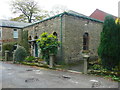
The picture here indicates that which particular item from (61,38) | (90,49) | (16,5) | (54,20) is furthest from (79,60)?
(16,5)

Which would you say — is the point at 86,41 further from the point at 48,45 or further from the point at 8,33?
the point at 8,33

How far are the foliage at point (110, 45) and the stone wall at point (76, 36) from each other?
3.64 m

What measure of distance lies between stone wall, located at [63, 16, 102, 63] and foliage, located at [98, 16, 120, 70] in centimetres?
364

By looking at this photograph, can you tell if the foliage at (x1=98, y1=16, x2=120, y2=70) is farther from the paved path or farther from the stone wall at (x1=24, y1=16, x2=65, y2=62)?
the stone wall at (x1=24, y1=16, x2=65, y2=62)

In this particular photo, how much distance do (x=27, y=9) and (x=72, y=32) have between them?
25428 millimetres

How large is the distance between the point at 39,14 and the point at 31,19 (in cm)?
296

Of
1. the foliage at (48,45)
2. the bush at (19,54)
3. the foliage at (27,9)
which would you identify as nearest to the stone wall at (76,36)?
the foliage at (48,45)

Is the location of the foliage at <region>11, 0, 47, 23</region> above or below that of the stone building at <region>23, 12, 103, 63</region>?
above

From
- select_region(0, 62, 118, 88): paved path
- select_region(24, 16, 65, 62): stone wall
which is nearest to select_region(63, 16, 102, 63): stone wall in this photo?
select_region(24, 16, 65, 62): stone wall

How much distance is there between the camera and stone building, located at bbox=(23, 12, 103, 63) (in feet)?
30.8

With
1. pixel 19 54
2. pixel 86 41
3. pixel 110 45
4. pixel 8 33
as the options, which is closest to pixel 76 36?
pixel 86 41

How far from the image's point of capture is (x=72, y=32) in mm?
9859

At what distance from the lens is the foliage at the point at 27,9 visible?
99.8 feet

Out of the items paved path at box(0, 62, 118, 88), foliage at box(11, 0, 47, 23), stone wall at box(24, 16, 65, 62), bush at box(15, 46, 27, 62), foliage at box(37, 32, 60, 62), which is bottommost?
paved path at box(0, 62, 118, 88)
